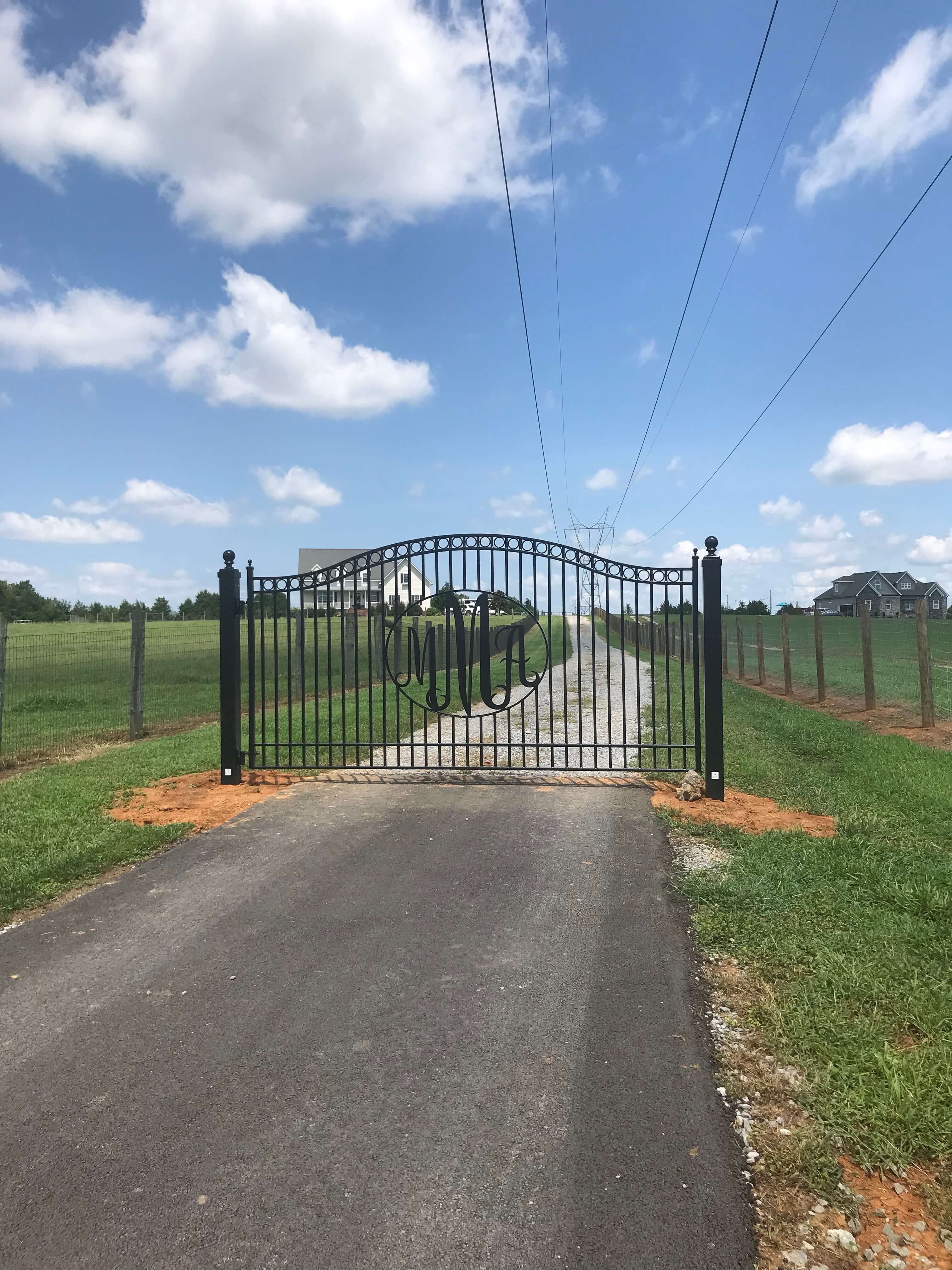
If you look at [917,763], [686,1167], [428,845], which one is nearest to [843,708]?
[917,763]

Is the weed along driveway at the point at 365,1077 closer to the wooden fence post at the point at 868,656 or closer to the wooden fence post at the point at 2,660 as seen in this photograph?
the wooden fence post at the point at 2,660

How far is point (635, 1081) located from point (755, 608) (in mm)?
66894

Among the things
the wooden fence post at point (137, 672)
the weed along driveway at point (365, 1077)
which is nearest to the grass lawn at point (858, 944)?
the weed along driveway at point (365, 1077)

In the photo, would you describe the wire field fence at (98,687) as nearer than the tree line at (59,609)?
Yes

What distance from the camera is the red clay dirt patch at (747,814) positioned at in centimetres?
593

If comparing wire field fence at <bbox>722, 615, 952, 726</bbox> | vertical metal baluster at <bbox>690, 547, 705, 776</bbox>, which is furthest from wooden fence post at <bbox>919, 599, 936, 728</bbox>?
vertical metal baluster at <bbox>690, 547, 705, 776</bbox>

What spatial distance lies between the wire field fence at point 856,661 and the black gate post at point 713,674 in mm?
5636

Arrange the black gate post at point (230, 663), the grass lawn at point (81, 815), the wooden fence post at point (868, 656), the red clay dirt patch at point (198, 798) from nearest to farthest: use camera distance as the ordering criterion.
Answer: the grass lawn at point (81, 815), the red clay dirt patch at point (198, 798), the black gate post at point (230, 663), the wooden fence post at point (868, 656)

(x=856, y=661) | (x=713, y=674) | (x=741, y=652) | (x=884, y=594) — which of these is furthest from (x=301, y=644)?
(x=884, y=594)

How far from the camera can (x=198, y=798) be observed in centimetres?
697

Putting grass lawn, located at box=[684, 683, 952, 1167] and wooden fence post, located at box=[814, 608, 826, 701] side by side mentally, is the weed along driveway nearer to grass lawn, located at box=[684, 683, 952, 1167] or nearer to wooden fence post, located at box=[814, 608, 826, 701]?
grass lawn, located at box=[684, 683, 952, 1167]

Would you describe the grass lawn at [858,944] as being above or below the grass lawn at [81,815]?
below

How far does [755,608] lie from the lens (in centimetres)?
6512

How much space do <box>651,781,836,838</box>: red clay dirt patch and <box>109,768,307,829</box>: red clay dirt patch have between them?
378 cm
